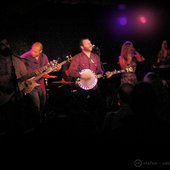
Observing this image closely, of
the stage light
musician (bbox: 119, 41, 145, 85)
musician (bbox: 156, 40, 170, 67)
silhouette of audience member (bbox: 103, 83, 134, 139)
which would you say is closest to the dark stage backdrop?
the stage light

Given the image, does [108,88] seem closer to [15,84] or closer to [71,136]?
[15,84]

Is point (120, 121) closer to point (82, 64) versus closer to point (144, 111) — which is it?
point (144, 111)

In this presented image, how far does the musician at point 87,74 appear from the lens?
7.64 meters

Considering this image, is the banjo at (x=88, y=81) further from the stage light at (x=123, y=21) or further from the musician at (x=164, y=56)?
the stage light at (x=123, y=21)

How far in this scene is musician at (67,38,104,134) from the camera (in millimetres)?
7645

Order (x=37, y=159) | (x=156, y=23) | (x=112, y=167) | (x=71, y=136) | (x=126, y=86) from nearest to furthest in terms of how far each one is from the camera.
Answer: (x=112, y=167)
(x=37, y=159)
(x=71, y=136)
(x=126, y=86)
(x=156, y=23)

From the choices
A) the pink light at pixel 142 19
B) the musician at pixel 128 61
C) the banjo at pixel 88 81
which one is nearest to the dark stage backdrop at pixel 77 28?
the pink light at pixel 142 19

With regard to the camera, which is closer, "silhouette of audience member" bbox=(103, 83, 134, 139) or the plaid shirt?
"silhouette of audience member" bbox=(103, 83, 134, 139)

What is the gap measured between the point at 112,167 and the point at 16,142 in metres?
1.35

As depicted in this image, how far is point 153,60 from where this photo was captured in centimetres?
1002

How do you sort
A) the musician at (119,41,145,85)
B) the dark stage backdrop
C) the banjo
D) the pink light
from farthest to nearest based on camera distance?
the pink light, the dark stage backdrop, the musician at (119,41,145,85), the banjo

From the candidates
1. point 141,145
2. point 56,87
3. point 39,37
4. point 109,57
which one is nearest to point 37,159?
point 141,145

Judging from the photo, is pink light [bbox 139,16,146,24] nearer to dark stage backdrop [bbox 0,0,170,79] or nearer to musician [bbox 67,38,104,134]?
dark stage backdrop [bbox 0,0,170,79]

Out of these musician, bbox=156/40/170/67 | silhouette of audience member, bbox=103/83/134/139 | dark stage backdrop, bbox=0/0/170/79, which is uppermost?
dark stage backdrop, bbox=0/0/170/79
